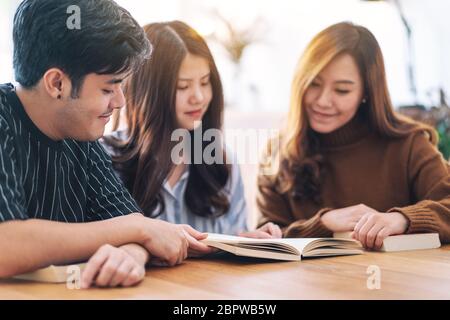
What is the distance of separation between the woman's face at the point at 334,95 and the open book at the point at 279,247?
624mm

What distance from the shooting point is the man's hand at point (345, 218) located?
5.01 feet

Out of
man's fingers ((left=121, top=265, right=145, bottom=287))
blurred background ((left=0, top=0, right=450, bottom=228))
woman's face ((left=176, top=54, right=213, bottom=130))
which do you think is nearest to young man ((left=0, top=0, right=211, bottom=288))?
man's fingers ((left=121, top=265, right=145, bottom=287))

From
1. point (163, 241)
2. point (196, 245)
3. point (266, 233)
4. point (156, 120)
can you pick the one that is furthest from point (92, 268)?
point (156, 120)

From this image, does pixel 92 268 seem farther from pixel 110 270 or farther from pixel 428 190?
pixel 428 190

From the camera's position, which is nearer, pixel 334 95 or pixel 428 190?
pixel 428 190

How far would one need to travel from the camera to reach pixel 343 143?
6.46 feet

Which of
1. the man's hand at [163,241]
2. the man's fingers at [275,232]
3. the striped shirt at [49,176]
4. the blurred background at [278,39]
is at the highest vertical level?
the blurred background at [278,39]

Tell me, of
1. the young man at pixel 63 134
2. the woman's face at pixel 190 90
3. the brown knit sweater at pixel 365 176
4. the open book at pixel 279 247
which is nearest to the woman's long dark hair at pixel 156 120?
the woman's face at pixel 190 90

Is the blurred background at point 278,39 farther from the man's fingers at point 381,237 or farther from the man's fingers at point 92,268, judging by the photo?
the man's fingers at point 92,268

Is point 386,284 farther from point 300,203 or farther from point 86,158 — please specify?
point 300,203

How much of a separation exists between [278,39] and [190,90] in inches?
87.8

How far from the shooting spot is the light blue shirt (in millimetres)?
1856

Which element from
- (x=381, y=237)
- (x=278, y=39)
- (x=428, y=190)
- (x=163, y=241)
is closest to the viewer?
(x=163, y=241)
